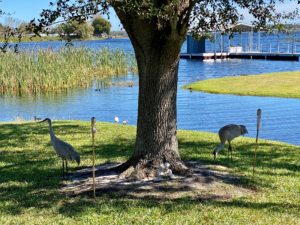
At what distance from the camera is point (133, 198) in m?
6.97

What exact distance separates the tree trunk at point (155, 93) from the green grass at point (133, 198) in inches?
42.2

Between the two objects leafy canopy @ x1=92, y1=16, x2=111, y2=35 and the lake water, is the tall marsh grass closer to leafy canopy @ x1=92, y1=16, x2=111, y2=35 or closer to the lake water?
the lake water

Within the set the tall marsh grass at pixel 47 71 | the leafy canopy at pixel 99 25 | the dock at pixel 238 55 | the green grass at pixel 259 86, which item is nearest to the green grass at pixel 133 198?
the leafy canopy at pixel 99 25

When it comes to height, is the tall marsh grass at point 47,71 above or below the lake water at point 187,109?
above

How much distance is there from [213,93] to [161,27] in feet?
71.1

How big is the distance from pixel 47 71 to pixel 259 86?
12.7 metres

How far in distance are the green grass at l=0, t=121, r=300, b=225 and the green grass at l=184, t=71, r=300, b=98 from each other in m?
15.2

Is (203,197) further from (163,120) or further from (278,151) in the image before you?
(278,151)

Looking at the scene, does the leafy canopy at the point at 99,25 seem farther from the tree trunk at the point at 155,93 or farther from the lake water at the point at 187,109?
the lake water at the point at 187,109

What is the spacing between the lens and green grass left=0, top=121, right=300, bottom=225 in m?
6.16

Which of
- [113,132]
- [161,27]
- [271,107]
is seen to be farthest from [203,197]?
[271,107]

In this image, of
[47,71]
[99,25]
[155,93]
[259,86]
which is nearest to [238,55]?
[259,86]

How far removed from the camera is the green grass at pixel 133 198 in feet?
20.2

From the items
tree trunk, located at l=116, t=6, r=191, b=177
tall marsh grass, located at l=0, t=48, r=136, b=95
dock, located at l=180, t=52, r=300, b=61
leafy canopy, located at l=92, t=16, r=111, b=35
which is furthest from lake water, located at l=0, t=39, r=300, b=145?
dock, located at l=180, t=52, r=300, b=61
